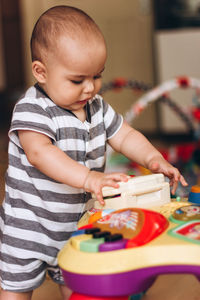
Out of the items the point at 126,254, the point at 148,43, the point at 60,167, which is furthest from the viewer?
the point at 148,43

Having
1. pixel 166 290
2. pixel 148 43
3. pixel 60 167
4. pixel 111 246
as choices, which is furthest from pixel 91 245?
pixel 148 43

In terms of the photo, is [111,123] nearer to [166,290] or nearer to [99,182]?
[99,182]

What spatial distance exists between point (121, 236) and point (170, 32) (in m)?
2.33

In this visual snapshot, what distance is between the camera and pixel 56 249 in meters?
0.89

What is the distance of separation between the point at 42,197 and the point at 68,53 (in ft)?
0.76

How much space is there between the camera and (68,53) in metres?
0.79

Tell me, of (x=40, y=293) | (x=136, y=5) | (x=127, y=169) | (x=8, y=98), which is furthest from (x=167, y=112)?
(x=40, y=293)

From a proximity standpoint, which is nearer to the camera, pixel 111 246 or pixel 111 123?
pixel 111 246

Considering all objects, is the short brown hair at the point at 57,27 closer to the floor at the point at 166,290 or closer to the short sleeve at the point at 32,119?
the short sleeve at the point at 32,119

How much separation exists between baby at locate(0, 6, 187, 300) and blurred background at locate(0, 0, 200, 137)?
77.1 inches

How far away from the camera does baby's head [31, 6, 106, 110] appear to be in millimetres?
796

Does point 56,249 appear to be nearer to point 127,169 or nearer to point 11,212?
point 11,212

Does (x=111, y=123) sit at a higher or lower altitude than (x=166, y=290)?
higher

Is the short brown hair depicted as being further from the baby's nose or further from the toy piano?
the toy piano
